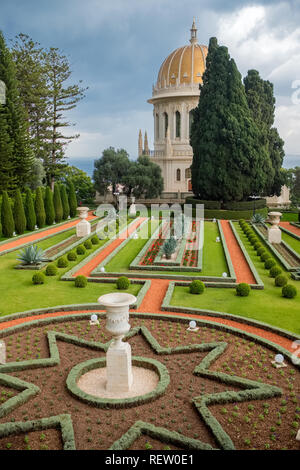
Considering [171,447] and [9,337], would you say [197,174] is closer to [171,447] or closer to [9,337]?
[9,337]

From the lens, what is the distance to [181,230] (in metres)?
27.3

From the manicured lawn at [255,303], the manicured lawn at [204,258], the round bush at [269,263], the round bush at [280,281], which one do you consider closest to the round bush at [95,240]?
the manicured lawn at [204,258]

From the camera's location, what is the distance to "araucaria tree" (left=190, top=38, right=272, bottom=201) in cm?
3991

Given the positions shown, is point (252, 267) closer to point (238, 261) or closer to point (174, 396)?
point (238, 261)

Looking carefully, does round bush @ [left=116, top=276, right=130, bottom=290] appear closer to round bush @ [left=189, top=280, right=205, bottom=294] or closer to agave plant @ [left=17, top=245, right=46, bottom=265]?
round bush @ [left=189, top=280, right=205, bottom=294]

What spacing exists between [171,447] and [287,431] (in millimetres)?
2244

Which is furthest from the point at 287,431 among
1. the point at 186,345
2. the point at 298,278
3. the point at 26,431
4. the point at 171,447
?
the point at 298,278

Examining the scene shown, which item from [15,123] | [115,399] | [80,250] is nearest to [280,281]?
[115,399]

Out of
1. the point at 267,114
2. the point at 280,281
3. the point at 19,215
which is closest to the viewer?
the point at 280,281

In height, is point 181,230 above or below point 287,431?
above

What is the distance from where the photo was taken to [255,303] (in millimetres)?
15703

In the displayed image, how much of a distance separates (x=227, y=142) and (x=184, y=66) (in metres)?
27.8

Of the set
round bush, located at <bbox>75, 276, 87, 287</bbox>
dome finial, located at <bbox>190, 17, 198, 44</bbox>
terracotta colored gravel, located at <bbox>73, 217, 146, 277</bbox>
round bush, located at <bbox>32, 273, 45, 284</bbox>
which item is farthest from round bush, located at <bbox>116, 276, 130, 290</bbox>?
dome finial, located at <bbox>190, 17, 198, 44</bbox>

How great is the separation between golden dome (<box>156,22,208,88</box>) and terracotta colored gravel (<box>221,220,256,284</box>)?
38.4 metres
